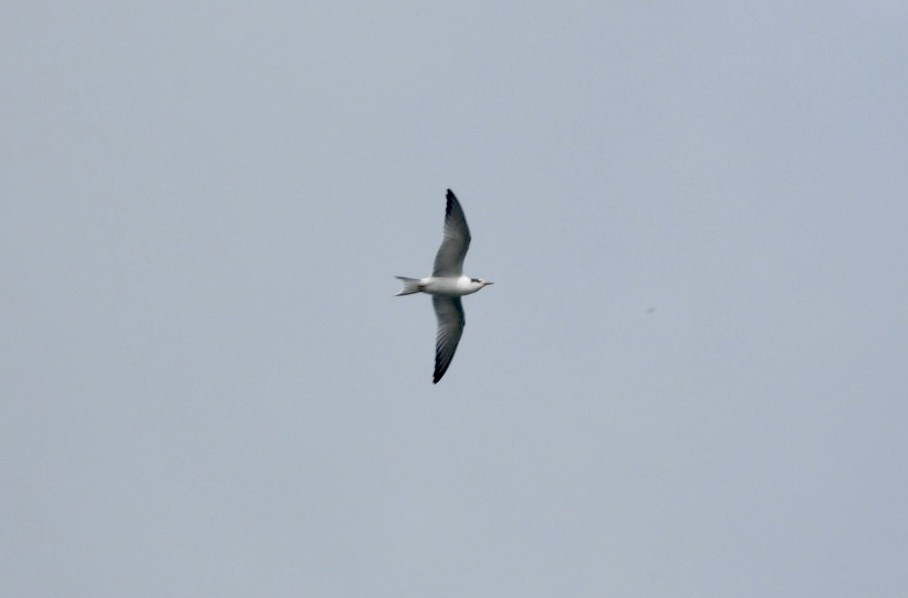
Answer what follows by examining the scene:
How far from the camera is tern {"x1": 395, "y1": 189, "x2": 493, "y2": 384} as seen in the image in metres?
48.7

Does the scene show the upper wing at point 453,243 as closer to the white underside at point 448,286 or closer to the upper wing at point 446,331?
the white underside at point 448,286

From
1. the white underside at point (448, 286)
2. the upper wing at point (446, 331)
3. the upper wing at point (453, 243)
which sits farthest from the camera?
the upper wing at point (446, 331)

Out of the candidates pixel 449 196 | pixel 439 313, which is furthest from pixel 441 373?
pixel 449 196

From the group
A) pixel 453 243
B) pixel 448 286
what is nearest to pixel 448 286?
pixel 448 286

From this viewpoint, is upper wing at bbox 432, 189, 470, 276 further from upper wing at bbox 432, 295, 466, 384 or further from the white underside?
upper wing at bbox 432, 295, 466, 384

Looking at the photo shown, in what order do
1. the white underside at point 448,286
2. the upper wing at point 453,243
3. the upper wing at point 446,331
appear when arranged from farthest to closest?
the upper wing at point 446,331
the white underside at point 448,286
the upper wing at point 453,243

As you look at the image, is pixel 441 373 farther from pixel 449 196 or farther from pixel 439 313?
pixel 449 196

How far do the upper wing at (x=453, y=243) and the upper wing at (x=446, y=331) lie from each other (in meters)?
1.13

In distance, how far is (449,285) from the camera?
163 ft

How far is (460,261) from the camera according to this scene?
49562mm

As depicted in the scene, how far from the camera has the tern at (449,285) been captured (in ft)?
160

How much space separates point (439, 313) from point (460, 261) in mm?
1837

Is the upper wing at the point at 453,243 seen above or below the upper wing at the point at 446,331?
above

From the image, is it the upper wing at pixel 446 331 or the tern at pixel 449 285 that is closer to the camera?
the tern at pixel 449 285
